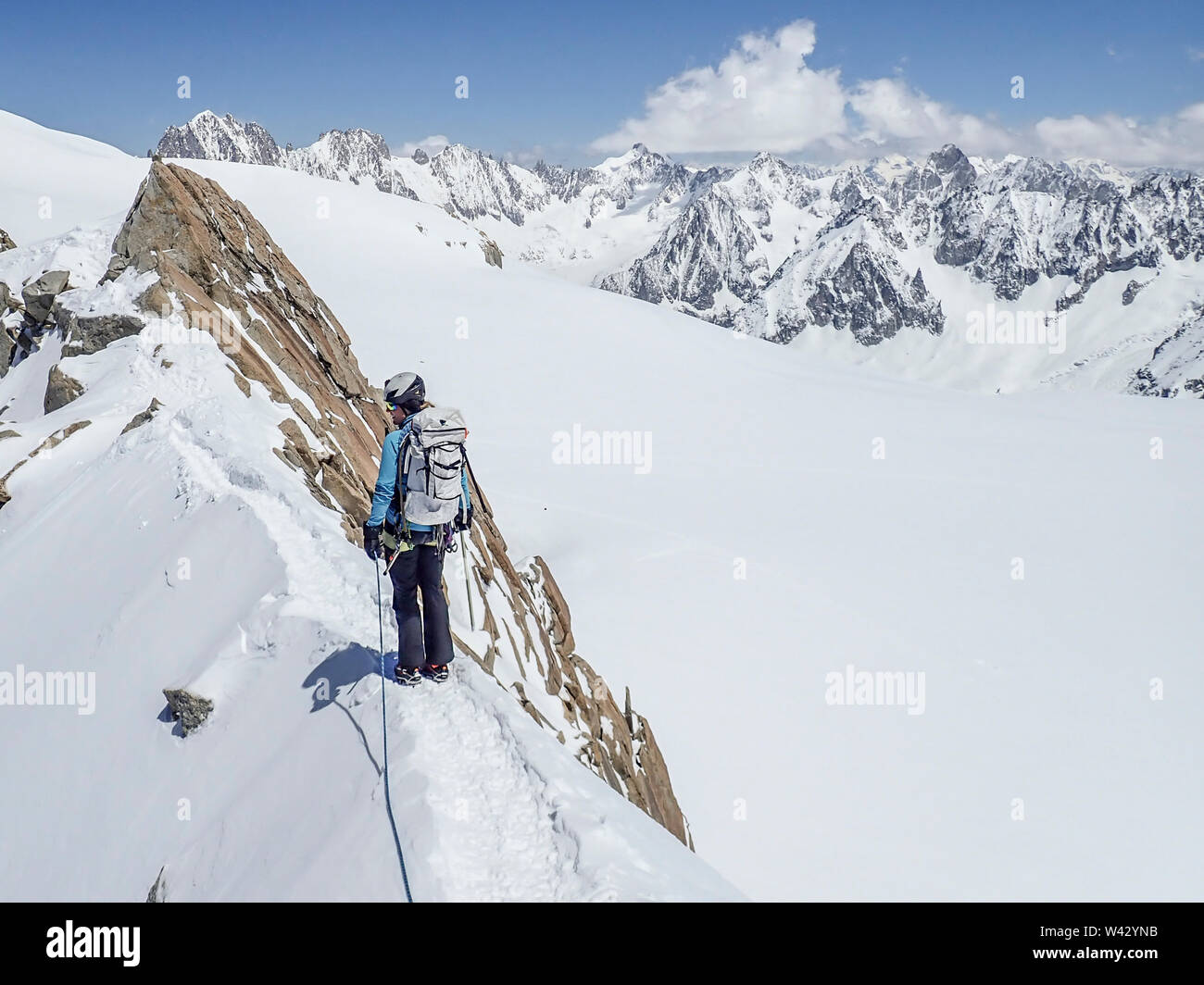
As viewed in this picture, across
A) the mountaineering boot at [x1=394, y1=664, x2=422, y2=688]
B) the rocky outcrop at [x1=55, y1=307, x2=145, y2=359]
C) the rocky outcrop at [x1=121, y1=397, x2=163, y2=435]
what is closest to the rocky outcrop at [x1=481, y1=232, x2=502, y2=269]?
the rocky outcrop at [x1=55, y1=307, x2=145, y2=359]

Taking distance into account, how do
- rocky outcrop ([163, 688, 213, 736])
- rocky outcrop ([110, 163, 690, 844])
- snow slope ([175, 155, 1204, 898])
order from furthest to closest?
snow slope ([175, 155, 1204, 898]), rocky outcrop ([110, 163, 690, 844]), rocky outcrop ([163, 688, 213, 736])

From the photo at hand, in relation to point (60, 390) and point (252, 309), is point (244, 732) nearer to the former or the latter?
point (60, 390)

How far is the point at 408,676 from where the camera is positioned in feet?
24.5

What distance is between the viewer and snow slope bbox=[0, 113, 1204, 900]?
7.90 m

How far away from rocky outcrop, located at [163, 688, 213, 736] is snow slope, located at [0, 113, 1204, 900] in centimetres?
30

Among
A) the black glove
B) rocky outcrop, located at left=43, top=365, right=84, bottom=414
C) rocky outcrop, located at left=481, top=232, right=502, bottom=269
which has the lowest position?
the black glove

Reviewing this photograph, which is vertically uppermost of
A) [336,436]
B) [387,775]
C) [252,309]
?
[252,309]

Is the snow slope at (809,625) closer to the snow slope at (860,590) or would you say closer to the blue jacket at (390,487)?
the snow slope at (860,590)

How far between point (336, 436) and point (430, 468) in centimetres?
941

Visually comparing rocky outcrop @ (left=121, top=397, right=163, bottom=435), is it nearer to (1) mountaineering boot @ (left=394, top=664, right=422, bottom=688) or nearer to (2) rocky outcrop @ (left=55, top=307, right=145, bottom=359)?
(2) rocky outcrop @ (left=55, top=307, right=145, bottom=359)

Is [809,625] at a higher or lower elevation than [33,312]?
lower

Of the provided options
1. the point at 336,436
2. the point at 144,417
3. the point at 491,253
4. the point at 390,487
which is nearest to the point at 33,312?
the point at 144,417
